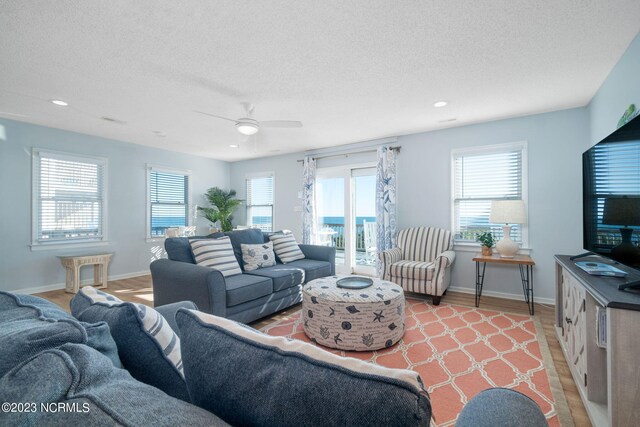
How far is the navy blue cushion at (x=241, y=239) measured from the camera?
Result: 371 cm

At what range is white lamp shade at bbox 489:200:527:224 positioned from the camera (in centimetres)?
351

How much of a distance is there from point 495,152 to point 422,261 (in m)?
1.87

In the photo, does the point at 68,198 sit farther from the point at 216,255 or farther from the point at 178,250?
the point at 216,255

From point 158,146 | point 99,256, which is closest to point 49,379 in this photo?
point 99,256

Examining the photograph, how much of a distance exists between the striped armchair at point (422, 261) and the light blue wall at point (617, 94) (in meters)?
2.03

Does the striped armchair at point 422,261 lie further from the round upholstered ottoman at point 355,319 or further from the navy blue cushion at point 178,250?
the navy blue cushion at point 178,250

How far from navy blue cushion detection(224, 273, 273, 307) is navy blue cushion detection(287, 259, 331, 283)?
69cm

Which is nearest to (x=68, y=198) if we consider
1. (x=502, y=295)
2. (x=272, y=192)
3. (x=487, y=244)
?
(x=272, y=192)

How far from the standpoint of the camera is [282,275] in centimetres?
338

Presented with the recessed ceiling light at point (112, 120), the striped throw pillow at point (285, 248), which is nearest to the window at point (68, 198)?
the recessed ceiling light at point (112, 120)

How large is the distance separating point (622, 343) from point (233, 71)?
10.7ft

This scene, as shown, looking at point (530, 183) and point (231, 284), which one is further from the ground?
point (530, 183)

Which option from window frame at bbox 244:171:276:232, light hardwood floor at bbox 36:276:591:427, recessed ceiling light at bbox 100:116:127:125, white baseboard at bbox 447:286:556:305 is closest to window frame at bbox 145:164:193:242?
light hardwood floor at bbox 36:276:591:427

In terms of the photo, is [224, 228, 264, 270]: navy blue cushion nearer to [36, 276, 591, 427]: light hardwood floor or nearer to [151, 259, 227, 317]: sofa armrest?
[151, 259, 227, 317]: sofa armrest
